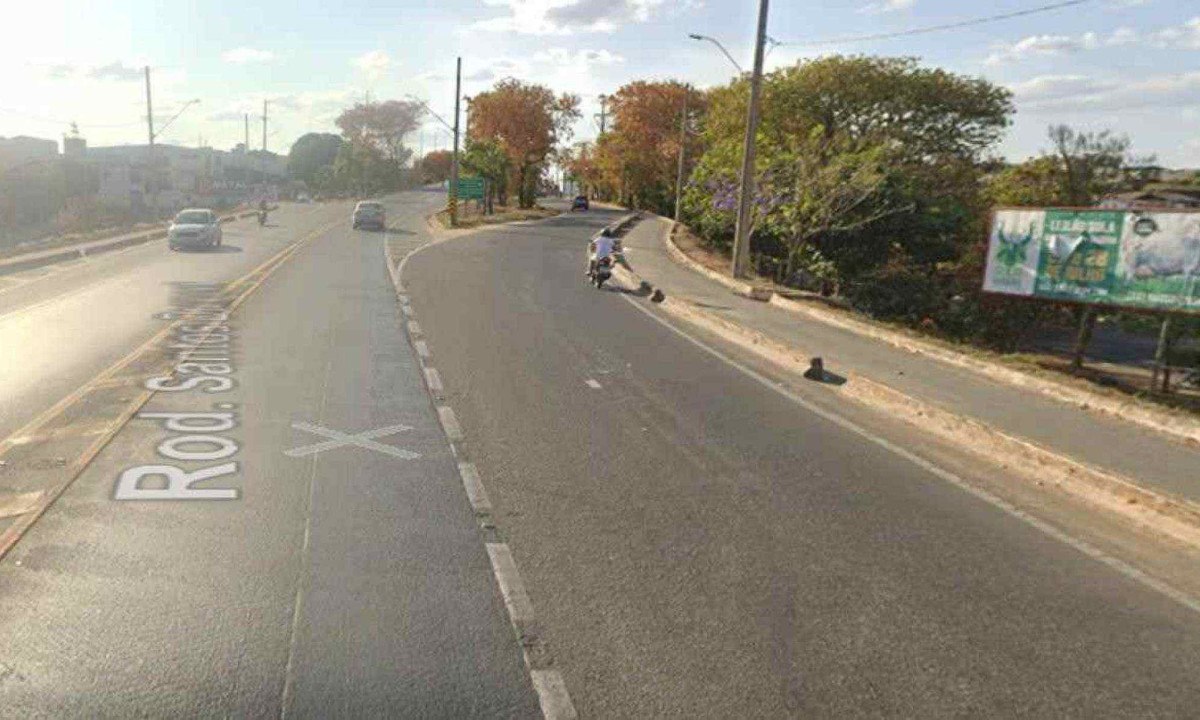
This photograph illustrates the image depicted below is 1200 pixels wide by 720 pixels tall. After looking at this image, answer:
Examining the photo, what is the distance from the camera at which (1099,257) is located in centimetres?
1207

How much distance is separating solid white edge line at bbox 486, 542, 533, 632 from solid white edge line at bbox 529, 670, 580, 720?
462mm

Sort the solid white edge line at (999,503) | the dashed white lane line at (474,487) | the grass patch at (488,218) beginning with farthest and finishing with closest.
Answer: the grass patch at (488,218) < the dashed white lane line at (474,487) < the solid white edge line at (999,503)

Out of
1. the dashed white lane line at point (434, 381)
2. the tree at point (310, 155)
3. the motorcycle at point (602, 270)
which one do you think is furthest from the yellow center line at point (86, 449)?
the tree at point (310, 155)

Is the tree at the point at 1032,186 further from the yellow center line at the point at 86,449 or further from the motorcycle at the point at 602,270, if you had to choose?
the yellow center line at the point at 86,449

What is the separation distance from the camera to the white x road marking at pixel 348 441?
7449mm

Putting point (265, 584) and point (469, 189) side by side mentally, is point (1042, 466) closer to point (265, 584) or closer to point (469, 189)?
point (265, 584)

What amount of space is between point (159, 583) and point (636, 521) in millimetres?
3012

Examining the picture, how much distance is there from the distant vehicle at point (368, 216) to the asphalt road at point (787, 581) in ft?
133

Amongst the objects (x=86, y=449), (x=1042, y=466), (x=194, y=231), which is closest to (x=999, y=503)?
(x=1042, y=466)

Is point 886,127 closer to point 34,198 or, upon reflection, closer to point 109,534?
point 109,534

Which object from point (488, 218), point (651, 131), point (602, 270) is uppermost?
point (651, 131)

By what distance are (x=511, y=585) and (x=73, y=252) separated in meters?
31.2

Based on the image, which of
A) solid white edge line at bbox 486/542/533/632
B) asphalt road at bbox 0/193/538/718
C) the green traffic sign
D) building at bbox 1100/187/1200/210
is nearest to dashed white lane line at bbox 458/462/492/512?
asphalt road at bbox 0/193/538/718

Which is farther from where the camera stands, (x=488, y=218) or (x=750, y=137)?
(x=488, y=218)
